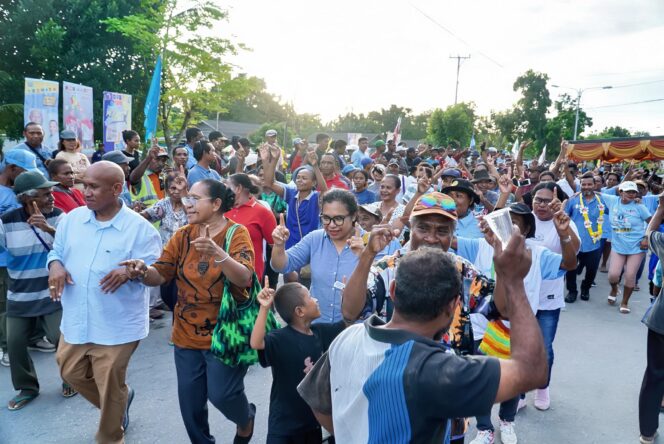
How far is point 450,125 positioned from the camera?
1601 inches

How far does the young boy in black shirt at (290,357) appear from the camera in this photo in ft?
9.53

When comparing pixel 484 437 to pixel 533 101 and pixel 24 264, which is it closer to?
pixel 24 264

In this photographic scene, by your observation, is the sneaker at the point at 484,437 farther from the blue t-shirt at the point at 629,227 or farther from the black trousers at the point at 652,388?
the blue t-shirt at the point at 629,227

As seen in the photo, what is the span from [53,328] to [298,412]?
111 inches

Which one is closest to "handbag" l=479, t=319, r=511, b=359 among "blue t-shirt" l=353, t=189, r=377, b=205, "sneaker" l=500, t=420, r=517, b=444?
"sneaker" l=500, t=420, r=517, b=444

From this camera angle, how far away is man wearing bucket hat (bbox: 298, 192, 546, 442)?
4.85 feet

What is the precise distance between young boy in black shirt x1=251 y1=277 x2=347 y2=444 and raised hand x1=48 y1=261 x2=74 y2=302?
1.36 m

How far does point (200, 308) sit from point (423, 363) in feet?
6.87

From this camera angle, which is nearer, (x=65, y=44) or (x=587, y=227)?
(x=587, y=227)

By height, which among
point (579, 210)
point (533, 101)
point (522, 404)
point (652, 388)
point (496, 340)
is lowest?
point (522, 404)

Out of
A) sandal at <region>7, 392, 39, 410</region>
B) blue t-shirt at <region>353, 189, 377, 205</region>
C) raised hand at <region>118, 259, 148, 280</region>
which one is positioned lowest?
sandal at <region>7, 392, 39, 410</region>

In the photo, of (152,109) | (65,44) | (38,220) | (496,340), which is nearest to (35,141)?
(152,109)

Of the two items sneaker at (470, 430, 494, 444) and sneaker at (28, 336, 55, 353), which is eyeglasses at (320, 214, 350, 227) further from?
sneaker at (28, 336, 55, 353)

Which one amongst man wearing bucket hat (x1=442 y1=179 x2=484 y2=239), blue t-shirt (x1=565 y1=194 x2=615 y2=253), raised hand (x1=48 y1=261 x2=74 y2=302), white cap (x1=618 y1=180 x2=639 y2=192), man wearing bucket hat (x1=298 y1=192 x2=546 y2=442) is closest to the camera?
man wearing bucket hat (x1=298 y1=192 x2=546 y2=442)
